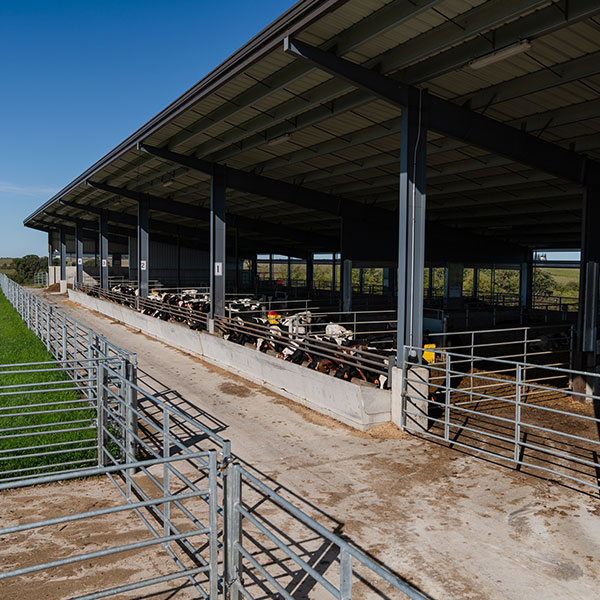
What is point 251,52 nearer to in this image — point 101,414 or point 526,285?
point 101,414

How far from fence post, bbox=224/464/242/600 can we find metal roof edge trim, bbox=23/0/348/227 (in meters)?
7.72

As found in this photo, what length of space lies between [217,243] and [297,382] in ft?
31.1

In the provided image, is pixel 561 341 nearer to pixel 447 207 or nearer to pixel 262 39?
pixel 447 207

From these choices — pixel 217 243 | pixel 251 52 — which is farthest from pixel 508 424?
pixel 217 243

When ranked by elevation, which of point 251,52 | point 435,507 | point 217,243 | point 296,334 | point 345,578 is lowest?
point 435,507

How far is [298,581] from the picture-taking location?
15.9ft

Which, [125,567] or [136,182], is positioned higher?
[136,182]

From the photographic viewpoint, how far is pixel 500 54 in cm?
891

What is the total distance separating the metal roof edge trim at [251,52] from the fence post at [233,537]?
7.72 meters

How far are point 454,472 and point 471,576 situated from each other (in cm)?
268

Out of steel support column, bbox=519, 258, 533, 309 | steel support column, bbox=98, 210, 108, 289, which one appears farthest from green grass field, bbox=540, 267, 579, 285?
steel support column, bbox=98, 210, 108, 289

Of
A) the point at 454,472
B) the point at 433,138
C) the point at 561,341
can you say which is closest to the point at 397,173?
the point at 433,138

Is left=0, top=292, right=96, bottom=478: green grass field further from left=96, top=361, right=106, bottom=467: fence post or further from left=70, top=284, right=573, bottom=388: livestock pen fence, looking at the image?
left=70, top=284, right=573, bottom=388: livestock pen fence

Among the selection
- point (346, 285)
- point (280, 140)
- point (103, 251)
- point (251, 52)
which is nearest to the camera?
point (251, 52)
